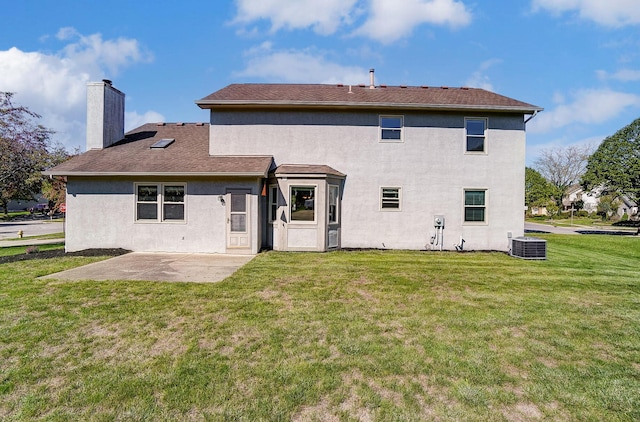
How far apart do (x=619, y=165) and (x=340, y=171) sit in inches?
867

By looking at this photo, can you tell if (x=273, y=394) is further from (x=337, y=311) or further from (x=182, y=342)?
(x=337, y=311)

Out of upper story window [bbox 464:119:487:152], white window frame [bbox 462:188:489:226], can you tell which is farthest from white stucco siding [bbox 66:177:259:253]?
upper story window [bbox 464:119:487:152]

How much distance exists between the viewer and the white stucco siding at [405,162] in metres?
12.0

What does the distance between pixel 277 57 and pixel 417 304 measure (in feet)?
50.8

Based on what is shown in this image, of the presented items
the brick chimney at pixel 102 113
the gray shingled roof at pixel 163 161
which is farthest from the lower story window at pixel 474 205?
the brick chimney at pixel 102 113

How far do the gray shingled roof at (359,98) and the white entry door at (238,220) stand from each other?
11.7 feet

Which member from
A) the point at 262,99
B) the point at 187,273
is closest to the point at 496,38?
the point at 262,99

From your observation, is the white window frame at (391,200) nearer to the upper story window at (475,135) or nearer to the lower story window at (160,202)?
the upper story window at (475,135)

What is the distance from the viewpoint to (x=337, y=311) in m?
5.46

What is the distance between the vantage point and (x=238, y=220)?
10.9 m

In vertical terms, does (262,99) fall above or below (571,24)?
below

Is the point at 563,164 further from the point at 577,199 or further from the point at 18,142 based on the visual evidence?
the point at 18,142

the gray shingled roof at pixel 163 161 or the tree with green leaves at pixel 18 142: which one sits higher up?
the tree with green leaves at pixel 18 142

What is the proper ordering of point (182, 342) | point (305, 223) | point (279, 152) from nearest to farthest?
point (182, 342) < point (305, 223) < point (279, 152)
